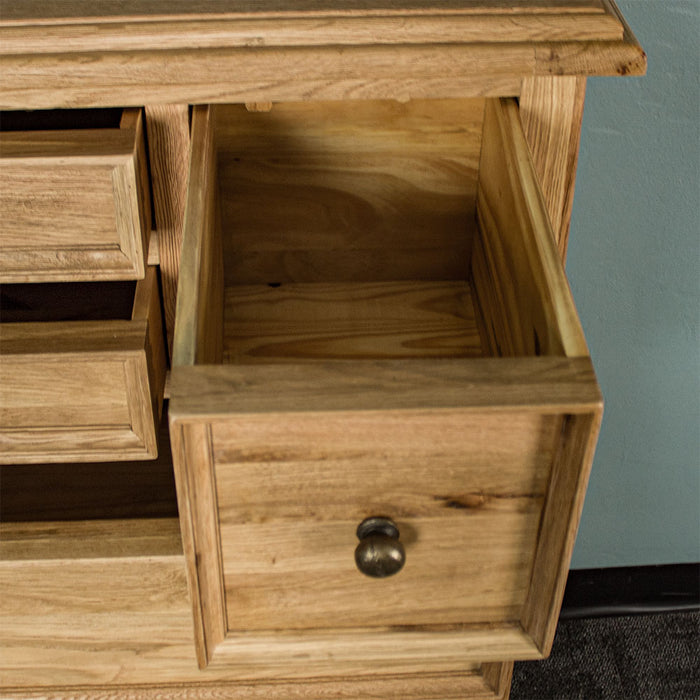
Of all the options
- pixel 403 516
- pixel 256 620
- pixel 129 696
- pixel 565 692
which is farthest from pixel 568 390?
pixel 565 692

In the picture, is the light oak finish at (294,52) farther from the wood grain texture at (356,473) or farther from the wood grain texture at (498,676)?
the wood grain texture at (498,676)

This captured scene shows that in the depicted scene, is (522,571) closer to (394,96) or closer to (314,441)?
(314,441)

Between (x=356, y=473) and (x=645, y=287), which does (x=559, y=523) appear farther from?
(x=645, y=287)

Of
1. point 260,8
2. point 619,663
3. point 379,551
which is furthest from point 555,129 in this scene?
point 619,663

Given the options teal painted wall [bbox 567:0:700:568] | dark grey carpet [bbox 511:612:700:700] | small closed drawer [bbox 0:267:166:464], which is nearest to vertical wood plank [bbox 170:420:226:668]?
small closed drawer [bbox 0:267:166:464]

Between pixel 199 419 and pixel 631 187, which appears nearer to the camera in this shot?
pixel 199 419

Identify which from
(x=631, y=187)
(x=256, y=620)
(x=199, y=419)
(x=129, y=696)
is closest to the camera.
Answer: (x=199, y=419)

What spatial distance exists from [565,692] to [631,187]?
64 centimetres

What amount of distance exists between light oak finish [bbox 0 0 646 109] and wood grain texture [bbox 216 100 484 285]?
4.6 inches

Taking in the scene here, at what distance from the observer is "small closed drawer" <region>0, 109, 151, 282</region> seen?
0.53 m

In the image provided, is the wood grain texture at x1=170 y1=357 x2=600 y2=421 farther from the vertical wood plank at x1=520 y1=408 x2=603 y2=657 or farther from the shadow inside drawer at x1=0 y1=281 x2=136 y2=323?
the shadow inside drawer at x1=0 y1=281 x2=136 y2=323

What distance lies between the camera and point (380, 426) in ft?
1.43

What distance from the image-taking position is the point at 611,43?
1.86 feet

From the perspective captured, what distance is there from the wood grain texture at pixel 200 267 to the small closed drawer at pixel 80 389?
0.18 feet
